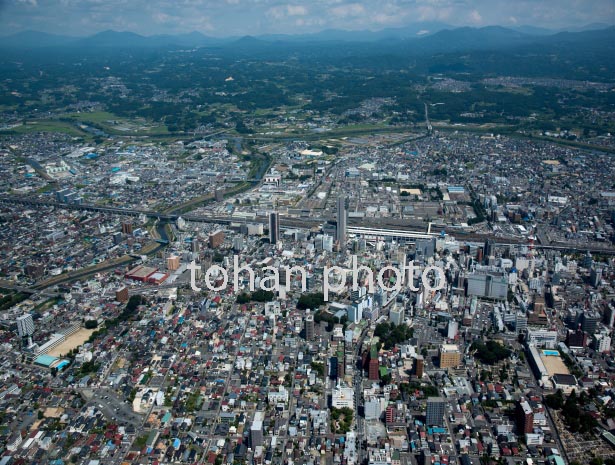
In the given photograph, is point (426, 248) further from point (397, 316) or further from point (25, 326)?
point (25, 326)

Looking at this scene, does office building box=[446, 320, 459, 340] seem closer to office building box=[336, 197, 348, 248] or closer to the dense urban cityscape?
the dense urban cityscape

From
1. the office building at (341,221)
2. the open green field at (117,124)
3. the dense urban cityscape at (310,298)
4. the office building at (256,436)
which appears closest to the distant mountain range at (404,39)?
the open green field at (117,124)

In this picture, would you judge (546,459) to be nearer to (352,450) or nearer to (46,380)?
(352,450)

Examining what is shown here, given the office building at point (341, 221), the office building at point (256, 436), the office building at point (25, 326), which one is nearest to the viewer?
the office building at point (256, 436)

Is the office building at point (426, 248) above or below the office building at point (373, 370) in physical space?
above

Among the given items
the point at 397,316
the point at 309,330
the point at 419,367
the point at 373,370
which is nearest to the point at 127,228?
the point at 309,330

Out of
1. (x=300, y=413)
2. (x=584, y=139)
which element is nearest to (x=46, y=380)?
(x=300, y=413)

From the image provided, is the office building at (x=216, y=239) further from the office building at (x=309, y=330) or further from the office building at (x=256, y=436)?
the office building at (x=256, y=436)
